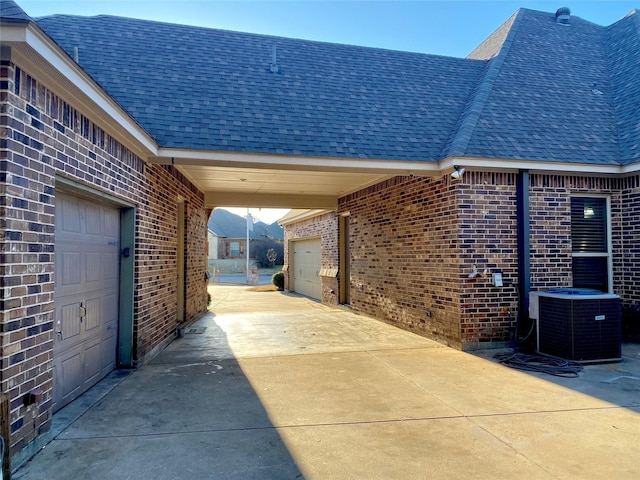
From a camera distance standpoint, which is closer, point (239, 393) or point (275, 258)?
point (239, 393)

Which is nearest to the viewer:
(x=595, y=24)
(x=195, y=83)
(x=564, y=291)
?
(x=564, y=291)

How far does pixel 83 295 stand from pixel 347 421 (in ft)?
10.5

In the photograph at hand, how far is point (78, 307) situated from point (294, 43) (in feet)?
25.2

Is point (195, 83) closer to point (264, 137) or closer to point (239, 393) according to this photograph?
point (264, 137)

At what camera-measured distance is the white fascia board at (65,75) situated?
10.1 feet

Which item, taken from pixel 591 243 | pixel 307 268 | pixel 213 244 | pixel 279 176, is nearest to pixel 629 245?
pixel 591 243

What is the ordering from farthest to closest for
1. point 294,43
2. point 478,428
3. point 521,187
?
point 294,43 → point 521,187 → point 478,428

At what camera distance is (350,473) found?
319cm

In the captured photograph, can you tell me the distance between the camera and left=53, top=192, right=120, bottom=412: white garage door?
436cm

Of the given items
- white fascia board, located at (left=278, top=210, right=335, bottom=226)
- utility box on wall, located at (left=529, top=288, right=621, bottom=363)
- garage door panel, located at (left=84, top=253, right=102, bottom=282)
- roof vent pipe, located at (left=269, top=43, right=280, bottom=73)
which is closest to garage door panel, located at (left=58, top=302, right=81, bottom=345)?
garage door panel, located at (left=84, top=253, right=102, bottom=282)

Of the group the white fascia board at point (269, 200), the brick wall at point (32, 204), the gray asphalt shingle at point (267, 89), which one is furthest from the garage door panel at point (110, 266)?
the white fascia board at point (269, 200)

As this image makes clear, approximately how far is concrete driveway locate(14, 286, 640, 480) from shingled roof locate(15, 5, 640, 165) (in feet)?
11.0

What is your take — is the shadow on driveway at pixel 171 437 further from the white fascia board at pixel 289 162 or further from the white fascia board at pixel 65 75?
the white fascia board at pixel 289 162

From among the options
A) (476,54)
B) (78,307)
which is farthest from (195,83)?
(476,54)
